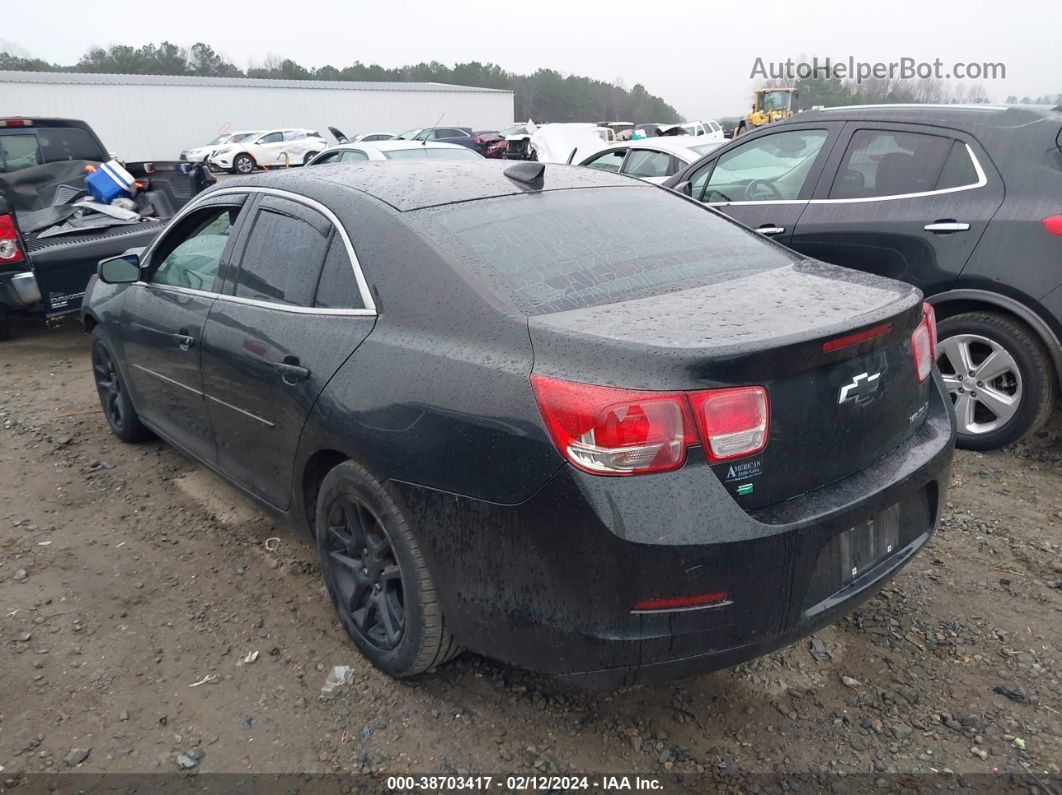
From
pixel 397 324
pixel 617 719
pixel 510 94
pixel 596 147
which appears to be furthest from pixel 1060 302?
pixel 510 94

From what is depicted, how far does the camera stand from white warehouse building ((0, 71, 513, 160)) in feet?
121

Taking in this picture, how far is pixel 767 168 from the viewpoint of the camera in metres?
5.32

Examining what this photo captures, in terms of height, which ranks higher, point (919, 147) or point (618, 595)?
point (919, 147)

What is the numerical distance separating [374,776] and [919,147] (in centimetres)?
419

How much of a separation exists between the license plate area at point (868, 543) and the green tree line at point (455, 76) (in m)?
81.1

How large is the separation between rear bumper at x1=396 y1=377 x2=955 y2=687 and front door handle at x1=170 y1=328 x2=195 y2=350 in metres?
1.65

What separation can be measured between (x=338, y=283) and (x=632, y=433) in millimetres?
1286

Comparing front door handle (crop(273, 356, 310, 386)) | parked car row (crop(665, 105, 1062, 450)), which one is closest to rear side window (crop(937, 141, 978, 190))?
parked car row (crop(665, 105, 1062, 450))

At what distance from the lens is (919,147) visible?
4.50 m

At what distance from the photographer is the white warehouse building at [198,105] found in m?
37.0

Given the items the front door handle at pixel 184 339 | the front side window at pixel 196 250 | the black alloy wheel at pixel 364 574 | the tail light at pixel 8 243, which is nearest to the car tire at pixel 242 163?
the tail light at pixel 8 243

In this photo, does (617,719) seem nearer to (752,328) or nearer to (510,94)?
Result: (752,328)

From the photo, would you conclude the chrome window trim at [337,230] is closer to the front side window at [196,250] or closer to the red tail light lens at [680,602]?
the front side window at [196,250]

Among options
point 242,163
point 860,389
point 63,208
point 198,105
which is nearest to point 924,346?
point 860,389
